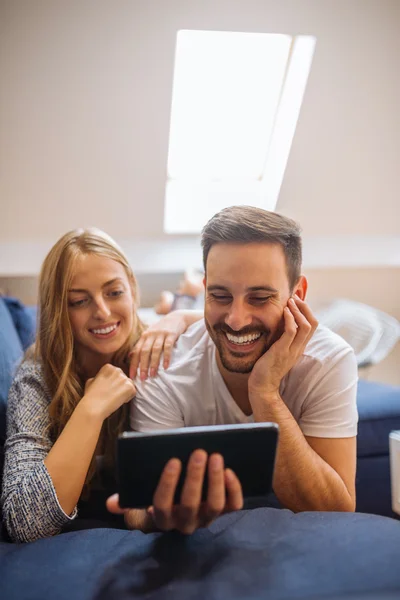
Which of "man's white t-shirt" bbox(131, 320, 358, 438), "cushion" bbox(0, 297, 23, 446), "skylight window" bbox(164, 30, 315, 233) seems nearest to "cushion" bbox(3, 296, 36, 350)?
"cushion" bbox(0, 297, 23, 446)

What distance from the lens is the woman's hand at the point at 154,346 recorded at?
110 centimetres

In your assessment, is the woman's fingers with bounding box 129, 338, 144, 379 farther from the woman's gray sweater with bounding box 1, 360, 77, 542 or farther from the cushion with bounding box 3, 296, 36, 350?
the cushion with bounding box 3, 296, 36, 350

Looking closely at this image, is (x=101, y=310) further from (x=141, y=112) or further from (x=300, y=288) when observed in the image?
(x=141, y=112)

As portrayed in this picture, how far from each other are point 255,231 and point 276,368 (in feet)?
0.79

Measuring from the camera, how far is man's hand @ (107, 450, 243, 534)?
69cm

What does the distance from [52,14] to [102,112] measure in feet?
1.41

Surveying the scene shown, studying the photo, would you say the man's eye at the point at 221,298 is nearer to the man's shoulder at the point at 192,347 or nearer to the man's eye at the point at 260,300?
the man's eye at the point at 260,300

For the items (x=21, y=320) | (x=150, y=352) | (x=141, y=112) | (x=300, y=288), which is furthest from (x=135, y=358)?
(x=141, y=112)

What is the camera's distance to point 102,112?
6.72 feet

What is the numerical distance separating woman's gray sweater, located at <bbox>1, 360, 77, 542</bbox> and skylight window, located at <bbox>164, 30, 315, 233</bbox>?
1.08 metres

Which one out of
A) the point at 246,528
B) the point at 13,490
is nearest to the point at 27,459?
the point at 13,490

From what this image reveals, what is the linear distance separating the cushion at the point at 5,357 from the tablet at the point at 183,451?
1.67ft

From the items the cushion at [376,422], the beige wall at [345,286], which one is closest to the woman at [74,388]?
the cushion at [376,422]

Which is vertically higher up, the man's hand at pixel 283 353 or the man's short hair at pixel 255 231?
the man's short hair at pixel 255 231
